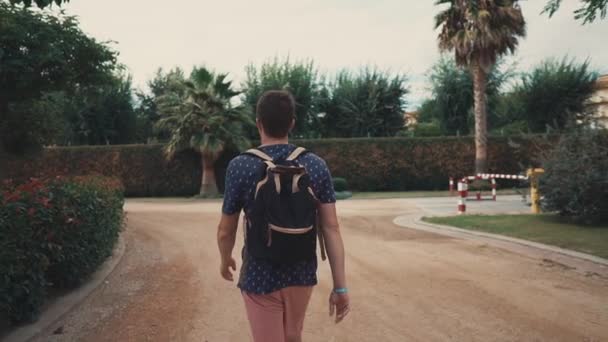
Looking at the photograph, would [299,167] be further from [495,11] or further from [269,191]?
[495,11]

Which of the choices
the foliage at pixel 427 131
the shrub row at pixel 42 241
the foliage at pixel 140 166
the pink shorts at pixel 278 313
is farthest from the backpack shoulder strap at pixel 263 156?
the foliage at pixel 427 131

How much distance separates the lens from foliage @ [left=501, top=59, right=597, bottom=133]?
3428 cm

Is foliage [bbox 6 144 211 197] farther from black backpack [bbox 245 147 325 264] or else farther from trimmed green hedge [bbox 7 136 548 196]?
black backpack [bbox 245 147 325 264]

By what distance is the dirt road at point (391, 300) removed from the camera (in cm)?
484

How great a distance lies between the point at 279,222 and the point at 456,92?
3867 cm

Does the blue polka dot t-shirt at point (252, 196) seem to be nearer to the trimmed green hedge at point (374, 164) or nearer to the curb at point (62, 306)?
the curb at point (62, 306)

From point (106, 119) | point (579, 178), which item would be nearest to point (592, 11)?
point (579, 178)

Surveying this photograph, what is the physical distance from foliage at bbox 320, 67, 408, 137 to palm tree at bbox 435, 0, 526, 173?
10630 mm

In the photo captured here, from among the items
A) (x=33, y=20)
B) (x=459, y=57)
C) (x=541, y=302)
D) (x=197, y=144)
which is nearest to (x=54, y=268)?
(x=541, y=302)

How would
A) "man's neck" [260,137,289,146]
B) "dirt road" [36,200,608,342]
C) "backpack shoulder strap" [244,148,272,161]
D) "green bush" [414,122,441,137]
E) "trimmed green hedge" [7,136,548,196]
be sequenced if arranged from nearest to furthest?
"backpack shoulder strap" [244,148,272,161], "man's neck" [260,137,289,146], "dirt road" [36,200,608,342], "trimmed green hedge" [7,136,548,196], "green bush" [414,122,441,137]

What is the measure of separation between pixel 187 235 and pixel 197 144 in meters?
13.9

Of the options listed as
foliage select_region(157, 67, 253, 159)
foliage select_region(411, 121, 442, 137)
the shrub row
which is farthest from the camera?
foliage select_region(411, 121, 442, 137)

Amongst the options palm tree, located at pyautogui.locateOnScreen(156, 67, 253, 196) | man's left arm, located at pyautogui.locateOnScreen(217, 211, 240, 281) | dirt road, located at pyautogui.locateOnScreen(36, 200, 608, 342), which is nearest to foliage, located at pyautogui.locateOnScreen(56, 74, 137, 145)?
palm tree, located at pyautogui.locateOnScreen(156, 67, 253, 196)

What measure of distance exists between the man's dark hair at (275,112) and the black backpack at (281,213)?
0.60 feet
